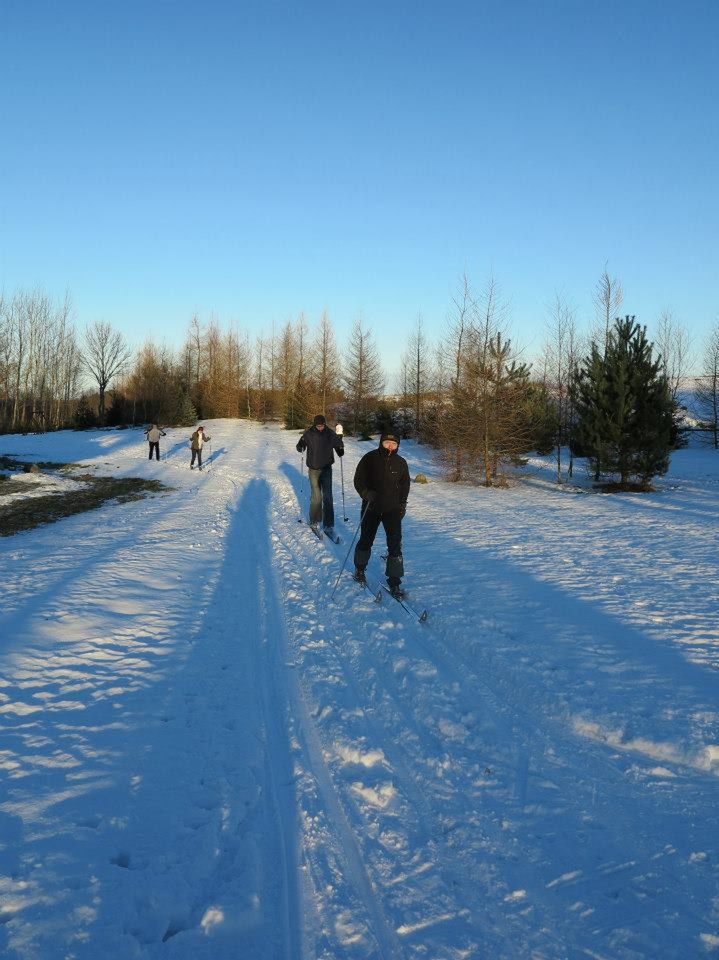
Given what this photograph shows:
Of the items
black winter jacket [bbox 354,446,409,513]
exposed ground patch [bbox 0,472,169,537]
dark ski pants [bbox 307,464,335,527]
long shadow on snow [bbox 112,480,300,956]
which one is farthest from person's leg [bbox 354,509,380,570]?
exposed ground patch [bbox 0,472,169,537]

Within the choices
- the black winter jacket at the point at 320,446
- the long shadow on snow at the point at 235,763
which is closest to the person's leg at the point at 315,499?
the black winter jacket at the point at 320,446

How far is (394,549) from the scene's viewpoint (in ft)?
23.8

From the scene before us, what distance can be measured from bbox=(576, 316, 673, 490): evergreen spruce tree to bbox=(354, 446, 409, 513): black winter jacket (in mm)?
14365

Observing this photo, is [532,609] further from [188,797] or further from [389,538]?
[188,797]

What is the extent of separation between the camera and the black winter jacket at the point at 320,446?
11.0 meters

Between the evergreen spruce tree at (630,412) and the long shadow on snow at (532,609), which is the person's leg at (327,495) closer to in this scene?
the long shadow on snow at (532,609)

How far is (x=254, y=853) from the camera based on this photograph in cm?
289

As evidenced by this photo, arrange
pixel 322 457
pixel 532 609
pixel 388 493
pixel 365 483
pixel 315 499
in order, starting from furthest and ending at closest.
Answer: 1. pixel 315 499
2. pixel 322 457
3. pixel 365 483
4. pixel 388 493
5. pixel 532 609

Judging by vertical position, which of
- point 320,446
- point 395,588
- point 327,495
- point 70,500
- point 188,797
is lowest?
point 188,797

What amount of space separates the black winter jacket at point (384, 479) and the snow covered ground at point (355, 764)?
1.27 m

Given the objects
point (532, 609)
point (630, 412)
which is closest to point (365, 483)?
point (532, 609)

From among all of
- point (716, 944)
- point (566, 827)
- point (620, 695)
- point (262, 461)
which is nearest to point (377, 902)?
point (566, 827)

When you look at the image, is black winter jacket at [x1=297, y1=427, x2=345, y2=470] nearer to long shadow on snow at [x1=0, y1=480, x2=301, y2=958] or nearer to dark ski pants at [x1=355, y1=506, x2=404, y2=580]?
dark ski pants at [x1=355, y1=506, x2=404, y2=580]

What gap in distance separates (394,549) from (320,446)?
14.0 ft
